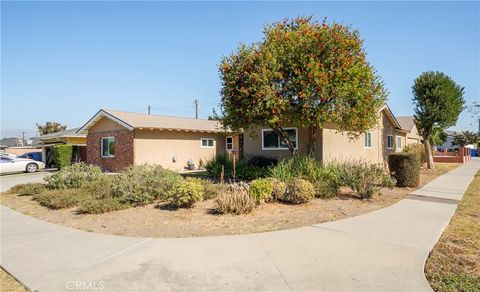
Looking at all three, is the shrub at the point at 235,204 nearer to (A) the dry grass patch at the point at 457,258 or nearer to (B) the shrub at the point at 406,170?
(A) the dry grass patch at the point at 457,258

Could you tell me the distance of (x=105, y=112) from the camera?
21344 millimetres

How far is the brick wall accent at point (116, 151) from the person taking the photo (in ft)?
65.1

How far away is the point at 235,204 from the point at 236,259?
3.06 meters

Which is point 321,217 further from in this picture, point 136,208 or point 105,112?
point 105,112

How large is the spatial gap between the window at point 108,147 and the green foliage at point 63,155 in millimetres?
4227

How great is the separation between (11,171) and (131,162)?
11.0 m

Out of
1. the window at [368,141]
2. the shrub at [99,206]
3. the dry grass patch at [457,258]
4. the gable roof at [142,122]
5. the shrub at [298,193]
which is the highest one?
the gable roof at [142,122]

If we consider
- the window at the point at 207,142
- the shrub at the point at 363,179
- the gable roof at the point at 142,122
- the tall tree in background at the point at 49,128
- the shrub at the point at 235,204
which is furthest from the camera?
the tall tree in background at the point at 49,128

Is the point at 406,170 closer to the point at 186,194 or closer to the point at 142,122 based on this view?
the point at 186,194

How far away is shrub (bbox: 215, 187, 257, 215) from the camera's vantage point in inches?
308

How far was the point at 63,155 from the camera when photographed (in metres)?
24.4

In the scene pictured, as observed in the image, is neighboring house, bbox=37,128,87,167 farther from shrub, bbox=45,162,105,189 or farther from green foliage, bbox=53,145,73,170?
shrub, bbox=45,162,105,189

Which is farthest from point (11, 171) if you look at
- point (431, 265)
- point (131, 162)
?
point (431, 265)

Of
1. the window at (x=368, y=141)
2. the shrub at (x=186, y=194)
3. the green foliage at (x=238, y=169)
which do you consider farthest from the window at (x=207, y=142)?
the shrub at (x=186, y=194)
